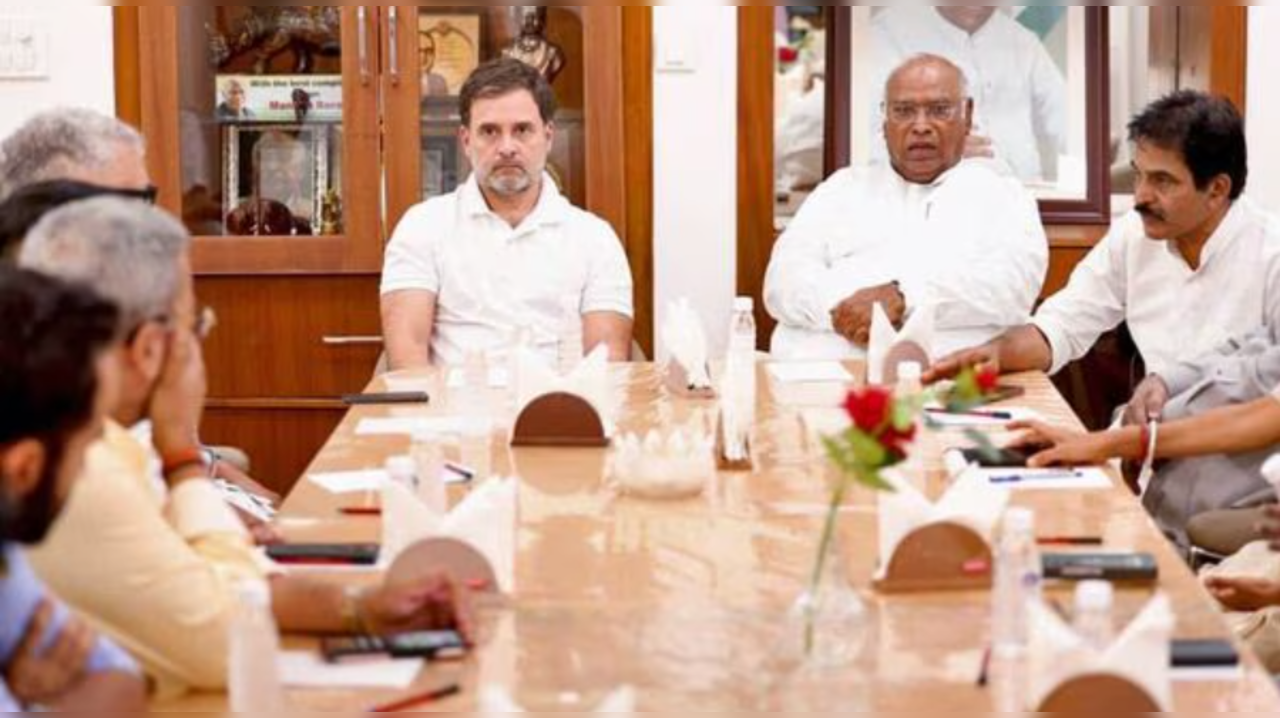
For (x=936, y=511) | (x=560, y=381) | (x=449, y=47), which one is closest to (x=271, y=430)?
(x=449, y=47)

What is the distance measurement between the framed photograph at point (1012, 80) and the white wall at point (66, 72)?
1.89 meters

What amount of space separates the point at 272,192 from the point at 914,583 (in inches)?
126

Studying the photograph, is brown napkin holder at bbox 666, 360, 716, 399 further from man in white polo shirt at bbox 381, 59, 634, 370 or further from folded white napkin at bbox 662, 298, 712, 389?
man in white polo shirt at bbox 381, 59, 634, 370

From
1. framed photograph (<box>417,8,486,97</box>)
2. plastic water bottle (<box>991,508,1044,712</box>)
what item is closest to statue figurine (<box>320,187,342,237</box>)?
framed photograph (<box>417,8,486,97</box>)

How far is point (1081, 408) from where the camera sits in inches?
210

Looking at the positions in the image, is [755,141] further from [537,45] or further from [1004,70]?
[1004,70]

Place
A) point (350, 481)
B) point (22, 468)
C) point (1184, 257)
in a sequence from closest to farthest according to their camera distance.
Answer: point (22, 468) → point (350, 481) → point (1184, 257)

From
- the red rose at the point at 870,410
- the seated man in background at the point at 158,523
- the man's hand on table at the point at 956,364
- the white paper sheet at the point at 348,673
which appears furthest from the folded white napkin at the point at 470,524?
the man's hand on table at the point at 956,364

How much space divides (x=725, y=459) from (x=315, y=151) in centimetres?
235

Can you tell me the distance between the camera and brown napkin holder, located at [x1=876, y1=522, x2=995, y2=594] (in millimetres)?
2451

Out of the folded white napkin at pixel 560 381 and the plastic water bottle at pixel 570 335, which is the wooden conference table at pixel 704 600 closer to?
the folded white napkin at pixel 560 381

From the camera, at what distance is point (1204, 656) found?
211cm

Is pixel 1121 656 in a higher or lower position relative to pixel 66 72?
lower

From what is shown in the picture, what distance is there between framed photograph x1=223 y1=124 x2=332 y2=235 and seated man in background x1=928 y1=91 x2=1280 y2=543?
6.13 ft
